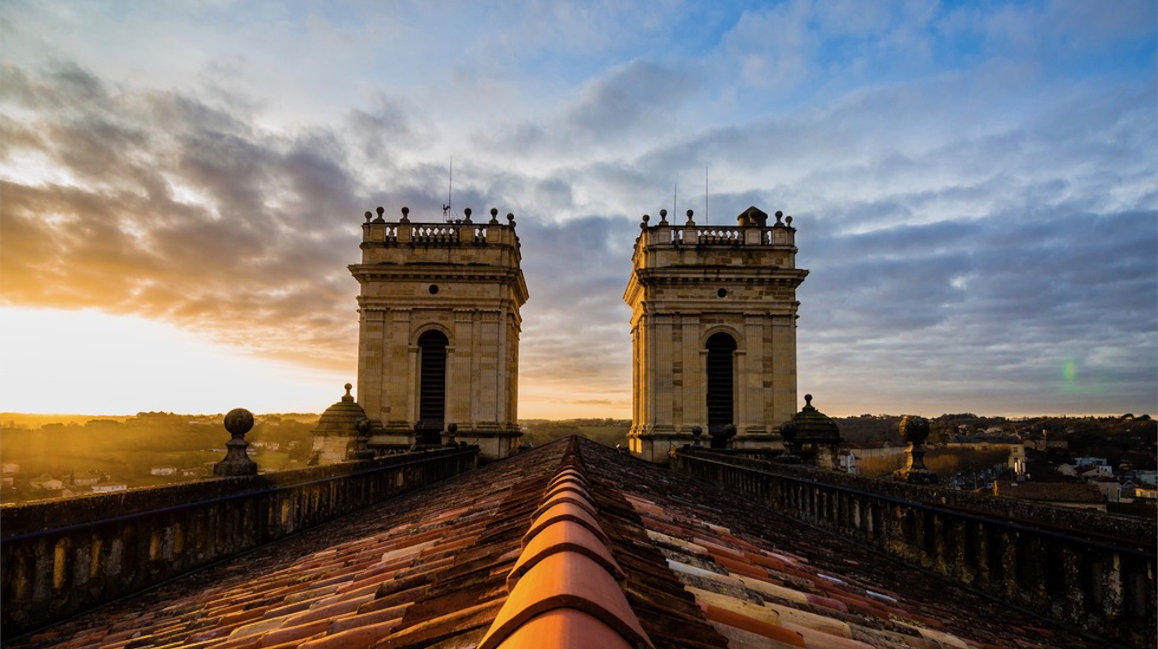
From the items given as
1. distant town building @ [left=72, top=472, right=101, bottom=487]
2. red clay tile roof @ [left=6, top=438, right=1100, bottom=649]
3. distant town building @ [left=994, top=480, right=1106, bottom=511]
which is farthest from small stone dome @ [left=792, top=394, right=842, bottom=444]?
distant town building @ [left=72, top=472, right=101, bottom=487]

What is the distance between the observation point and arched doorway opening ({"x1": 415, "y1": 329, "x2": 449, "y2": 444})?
32.2 metres

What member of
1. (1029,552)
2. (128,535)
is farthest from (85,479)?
(1029,552)

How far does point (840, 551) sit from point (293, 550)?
19.9 ft

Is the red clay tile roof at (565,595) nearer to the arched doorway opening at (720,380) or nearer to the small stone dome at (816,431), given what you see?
the small stone dome at (816,431)

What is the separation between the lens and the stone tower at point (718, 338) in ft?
107

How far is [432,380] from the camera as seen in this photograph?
32625 mm

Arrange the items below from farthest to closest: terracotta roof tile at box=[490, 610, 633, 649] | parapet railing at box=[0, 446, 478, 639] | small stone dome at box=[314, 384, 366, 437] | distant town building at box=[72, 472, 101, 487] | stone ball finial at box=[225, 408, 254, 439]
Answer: small stone dome at box=[314, 384, 366, 437] → distant town building at box=[72, 472, 101, 487] → stone ball finial at box=[225, 408, 254, 439] → parapet railing at box=[0, 446, 478, 639] → terracotta roof tile at box=[490, 610, 633, 649]

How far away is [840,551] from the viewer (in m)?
7.23

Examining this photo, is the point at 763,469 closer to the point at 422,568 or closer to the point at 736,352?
the point at 422,568

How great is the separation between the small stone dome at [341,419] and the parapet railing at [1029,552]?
20.5 meters

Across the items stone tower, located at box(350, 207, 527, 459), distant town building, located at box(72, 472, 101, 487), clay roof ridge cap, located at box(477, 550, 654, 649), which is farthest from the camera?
stone tower, located at box(350, 207, 527, 459)

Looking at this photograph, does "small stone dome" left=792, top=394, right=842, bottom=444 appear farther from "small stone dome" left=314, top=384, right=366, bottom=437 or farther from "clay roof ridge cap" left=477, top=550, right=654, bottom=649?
"clay roof ridge cap" left=477, top=550, right=654, bottom=649

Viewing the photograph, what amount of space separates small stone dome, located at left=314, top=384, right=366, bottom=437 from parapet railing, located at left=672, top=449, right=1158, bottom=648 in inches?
807

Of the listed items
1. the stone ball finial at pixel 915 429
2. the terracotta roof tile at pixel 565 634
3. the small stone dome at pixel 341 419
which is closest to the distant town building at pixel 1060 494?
the stone ball finial at pixel 915 429
